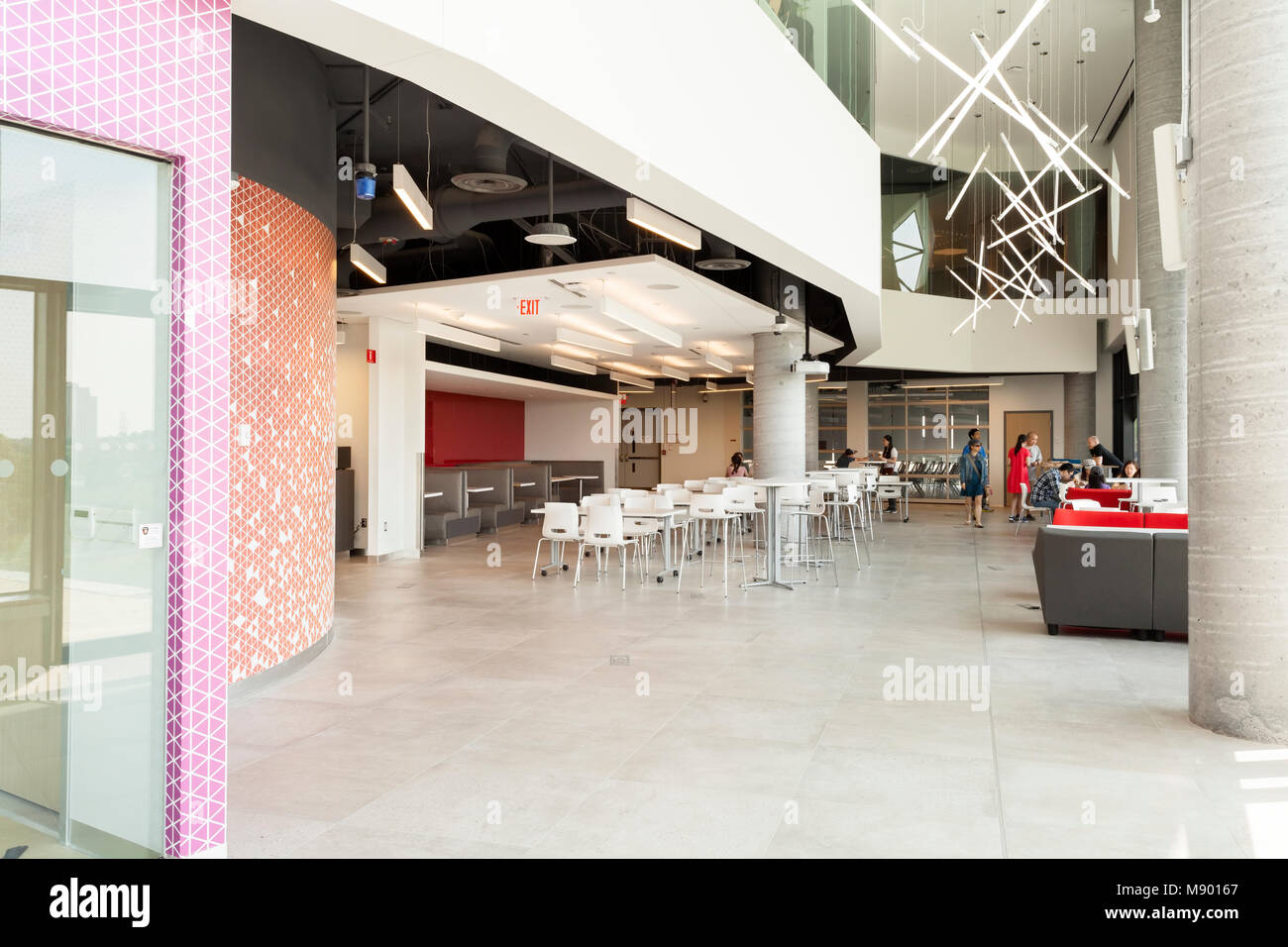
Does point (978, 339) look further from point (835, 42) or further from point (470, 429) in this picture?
A: point (835, 42)

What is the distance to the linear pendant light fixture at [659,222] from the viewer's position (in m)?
6.53

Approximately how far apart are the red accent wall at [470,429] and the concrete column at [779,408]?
6893 mm

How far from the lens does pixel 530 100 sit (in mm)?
3938

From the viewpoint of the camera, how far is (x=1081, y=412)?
19.8 m

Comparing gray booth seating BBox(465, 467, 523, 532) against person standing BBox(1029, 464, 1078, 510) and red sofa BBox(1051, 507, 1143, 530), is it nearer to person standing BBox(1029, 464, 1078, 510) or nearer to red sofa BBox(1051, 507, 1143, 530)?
person standing BBox(1029, 464, 1078, 510)

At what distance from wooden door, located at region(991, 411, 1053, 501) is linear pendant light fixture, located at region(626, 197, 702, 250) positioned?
16.3 m

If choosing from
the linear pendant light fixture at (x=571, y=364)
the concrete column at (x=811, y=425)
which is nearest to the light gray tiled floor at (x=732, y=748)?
the linear pendant light fixture at (x=571, y=364)

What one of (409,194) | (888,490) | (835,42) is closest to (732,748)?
(409,194)

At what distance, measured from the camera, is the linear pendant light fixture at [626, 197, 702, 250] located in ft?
21.4

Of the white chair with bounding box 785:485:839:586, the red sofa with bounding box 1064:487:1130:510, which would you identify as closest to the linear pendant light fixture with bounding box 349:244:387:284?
the white chair with bounding box 785:485:839:586

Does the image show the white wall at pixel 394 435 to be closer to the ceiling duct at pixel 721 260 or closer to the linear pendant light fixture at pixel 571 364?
the linear pendant light fixture at pixel 571 364
